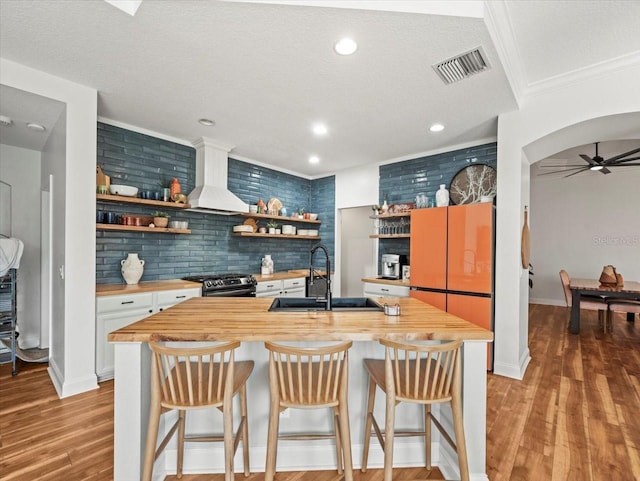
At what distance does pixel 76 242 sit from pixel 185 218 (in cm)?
154

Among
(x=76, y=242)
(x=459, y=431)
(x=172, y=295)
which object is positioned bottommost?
(x=459, y=431)

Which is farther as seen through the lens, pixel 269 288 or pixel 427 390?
pixel 269 288

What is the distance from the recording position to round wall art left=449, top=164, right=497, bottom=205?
12.7 ft

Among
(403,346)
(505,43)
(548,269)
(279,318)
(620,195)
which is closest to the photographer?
(403,346)

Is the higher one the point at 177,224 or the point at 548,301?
the point at 177,224

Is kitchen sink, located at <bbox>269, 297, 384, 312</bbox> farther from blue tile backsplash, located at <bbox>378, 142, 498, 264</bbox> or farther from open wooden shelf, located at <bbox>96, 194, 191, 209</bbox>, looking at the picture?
blue tile backsplash, located at <bbox>378, 142, 498, 264</bbox>

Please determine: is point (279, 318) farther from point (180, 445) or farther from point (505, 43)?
point (505, 43)

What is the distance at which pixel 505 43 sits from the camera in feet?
7.29

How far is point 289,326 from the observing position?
1716 millimetres

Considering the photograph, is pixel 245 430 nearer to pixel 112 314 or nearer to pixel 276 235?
pixel 112 314

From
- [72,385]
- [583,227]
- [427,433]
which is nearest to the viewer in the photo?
[427,433]

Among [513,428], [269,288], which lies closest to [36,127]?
[269,288]

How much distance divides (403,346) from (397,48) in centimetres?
193

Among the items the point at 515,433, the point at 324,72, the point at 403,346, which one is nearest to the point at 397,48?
the point at 324,72
